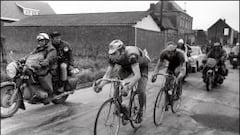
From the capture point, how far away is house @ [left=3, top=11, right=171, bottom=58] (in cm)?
1498

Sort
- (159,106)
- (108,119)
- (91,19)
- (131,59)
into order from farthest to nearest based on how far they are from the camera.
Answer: (91,19) → (159,106) → (131,59) → (108,119)

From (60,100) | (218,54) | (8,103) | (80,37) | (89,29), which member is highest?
(89,29)

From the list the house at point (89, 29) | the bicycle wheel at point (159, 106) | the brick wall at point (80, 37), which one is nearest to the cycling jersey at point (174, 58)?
the bicycle wheel at point (159, 106)

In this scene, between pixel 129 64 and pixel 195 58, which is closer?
pixel 129 64

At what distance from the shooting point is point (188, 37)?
9.66 meters

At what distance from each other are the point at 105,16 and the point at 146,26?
4.02m

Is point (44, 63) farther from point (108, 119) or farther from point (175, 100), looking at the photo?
point (175, 100)

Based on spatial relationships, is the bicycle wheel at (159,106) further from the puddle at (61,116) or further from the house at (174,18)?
the house at (174,18)

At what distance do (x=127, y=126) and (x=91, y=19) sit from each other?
1413cm

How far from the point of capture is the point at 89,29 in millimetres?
20750

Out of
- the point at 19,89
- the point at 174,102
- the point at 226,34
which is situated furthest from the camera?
the point at 226,34

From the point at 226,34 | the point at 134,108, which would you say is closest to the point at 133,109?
the point at 134,108

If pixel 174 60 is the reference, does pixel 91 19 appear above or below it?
above

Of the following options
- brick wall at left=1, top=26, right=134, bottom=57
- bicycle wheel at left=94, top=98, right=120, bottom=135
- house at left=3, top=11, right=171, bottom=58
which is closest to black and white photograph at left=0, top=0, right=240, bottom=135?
bicycle wheel at left=94, top=98, right=120, bottom=135
